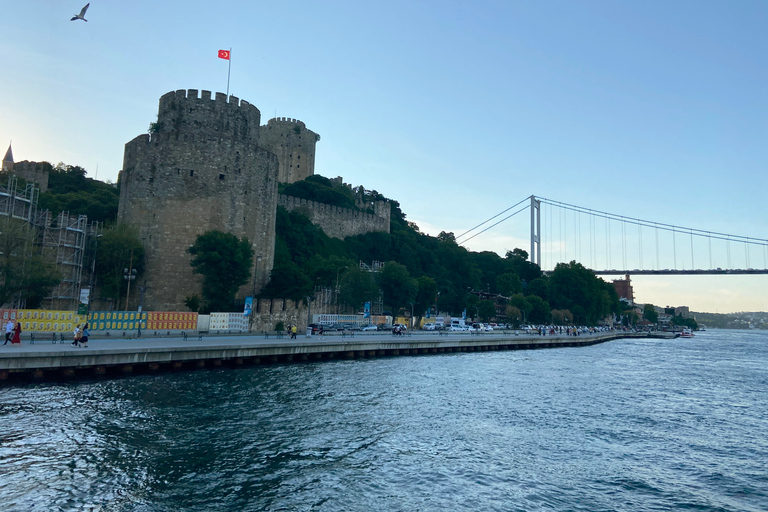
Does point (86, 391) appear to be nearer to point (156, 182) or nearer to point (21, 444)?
point (21, 444)

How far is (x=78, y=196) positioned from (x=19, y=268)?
22496 millimetres

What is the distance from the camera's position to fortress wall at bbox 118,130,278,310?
1497 inches

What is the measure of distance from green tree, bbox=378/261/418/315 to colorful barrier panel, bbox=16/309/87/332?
109 feet

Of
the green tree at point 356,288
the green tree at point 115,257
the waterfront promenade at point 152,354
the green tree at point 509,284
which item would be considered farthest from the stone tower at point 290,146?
the waterfront promenade at point 152,354

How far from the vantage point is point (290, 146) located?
85438 millimetres

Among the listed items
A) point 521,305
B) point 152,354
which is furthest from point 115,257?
point 521,305

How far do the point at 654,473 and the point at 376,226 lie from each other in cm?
6323

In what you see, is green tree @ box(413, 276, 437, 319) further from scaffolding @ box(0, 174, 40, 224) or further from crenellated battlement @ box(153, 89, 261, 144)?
scaffolding @ box(0, 174, 40, 224)

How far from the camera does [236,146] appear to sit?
41.0 m

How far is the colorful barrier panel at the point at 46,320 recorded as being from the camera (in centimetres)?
2406

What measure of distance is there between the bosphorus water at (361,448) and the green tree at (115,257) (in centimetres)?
1810

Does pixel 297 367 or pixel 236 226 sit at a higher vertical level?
pixel 236 226

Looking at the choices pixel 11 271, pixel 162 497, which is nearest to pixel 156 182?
pixel 11 271

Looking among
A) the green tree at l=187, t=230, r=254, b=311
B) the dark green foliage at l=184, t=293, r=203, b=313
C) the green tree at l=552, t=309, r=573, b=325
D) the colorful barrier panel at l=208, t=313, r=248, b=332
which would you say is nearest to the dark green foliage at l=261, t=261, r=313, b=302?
the green tree at l=187, t=230, r=254, b=311
